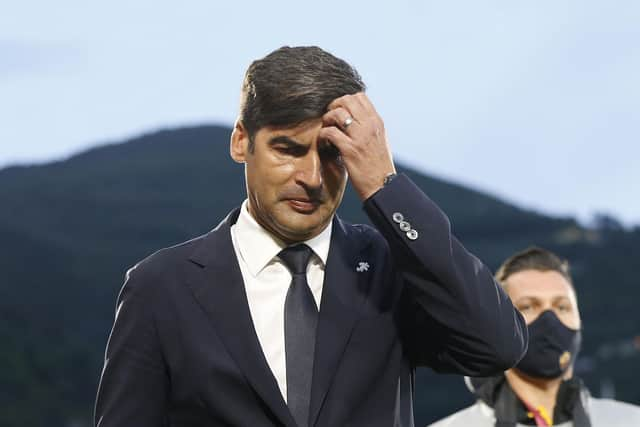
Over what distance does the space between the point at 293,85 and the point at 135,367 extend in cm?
73

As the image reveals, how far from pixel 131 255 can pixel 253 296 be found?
482 feet

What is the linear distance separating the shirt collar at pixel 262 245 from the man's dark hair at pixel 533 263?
301 cm

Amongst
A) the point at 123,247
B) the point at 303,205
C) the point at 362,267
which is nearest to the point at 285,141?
the point at 303,205

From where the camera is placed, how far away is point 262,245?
337cm

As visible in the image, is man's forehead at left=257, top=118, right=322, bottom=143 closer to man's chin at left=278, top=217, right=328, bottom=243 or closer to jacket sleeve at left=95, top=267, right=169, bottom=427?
man's chin at left=278, top=217, right=328, bottom=243

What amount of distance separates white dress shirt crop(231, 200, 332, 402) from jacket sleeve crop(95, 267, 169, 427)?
23 centimetres

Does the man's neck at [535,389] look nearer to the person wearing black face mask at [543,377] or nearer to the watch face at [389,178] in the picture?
the person wearing black face mask at [543,377]

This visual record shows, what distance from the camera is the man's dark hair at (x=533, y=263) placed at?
6340 millimetres

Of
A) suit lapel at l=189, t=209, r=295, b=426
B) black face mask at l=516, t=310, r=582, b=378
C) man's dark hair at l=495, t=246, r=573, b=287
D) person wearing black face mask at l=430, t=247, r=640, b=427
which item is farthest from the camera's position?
man's dark hair at l=495, t=246, r=573, b=287

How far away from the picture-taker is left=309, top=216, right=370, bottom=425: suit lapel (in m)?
3.21

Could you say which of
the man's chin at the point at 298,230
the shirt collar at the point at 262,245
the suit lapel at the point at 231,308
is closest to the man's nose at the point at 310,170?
the man's chin at the point at 298,230

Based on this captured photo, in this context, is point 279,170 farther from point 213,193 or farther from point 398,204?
point 213,193

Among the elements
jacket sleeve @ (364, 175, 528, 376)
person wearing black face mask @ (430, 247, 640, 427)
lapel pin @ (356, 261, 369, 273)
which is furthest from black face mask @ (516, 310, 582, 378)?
jacket sleeve @ (364, 175, 528, 376)

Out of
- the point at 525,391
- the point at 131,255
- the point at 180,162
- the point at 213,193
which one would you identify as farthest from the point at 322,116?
the point at 180,162
